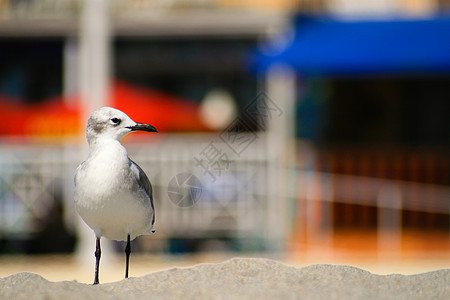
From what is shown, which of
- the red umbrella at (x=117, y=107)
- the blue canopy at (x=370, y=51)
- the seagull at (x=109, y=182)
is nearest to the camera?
the seagull at (x=109, y=182)

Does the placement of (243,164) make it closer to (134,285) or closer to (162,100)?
(162,100)

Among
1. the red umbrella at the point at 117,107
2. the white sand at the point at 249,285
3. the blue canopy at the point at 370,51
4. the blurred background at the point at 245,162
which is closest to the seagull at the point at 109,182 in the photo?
the white sand at the point at 249,285

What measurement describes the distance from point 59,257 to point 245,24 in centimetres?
572

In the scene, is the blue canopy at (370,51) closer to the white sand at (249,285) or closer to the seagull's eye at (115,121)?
the white sand at (249,285)

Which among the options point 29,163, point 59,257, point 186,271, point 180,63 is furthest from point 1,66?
point 186,271

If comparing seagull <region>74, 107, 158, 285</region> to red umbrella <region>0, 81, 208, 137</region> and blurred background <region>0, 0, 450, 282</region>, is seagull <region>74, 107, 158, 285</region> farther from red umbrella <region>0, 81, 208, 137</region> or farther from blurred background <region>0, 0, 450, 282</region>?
red umbrella <region>0, 81, 208, 137</region>

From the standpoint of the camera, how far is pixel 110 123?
4875 mm

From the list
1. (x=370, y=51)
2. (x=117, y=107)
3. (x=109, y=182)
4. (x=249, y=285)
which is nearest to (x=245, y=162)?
(x=117, y=107)

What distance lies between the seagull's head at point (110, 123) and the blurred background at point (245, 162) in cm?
602

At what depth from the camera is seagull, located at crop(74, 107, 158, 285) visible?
189 inches

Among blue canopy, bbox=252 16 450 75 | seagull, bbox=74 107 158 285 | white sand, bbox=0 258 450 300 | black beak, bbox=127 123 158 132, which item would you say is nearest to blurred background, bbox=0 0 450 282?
blue canopy, bbox=252 16 450 75

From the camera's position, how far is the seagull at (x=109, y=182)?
4.79m

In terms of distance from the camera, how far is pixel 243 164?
45.3 feet

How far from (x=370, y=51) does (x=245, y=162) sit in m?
2.66
